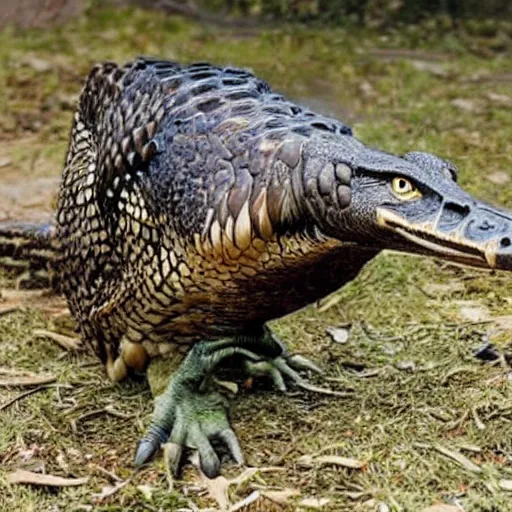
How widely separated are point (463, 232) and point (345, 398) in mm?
940

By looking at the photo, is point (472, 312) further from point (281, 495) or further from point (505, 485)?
point (281, 495)

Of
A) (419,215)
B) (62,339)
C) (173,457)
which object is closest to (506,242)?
(419,215)

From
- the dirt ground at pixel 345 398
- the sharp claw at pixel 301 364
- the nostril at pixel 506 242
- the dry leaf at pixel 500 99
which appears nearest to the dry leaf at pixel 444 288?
the dirt ground at pixel 345 398

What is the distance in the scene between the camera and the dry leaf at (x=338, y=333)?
141 inches

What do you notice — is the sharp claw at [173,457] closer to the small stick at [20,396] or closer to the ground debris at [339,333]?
the small stick at [20,396]

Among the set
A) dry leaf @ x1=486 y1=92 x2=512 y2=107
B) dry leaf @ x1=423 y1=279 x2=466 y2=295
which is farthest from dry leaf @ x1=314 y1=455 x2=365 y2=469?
dry leaf @ x1=486 y1=92 x2=512 y2=107

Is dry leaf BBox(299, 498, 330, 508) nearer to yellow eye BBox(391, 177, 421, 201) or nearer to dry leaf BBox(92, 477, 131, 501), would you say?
dry leaf BBox(92, 477, 131, 501)

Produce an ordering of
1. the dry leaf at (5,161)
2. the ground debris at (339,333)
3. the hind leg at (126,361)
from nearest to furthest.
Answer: the hind leg at (126,361)
the ground debris at (339,333)
the dry leaf at (5,161)

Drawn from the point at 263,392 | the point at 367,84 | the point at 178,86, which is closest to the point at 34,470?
the point at 263,392

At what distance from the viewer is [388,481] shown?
2732mm

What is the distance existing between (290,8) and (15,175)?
2.89 m

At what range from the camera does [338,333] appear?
365 centimetres

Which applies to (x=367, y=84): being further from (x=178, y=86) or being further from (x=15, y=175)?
(x=178, y=86)

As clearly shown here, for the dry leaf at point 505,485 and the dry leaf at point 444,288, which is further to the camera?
the dry leaf at point 444,288
